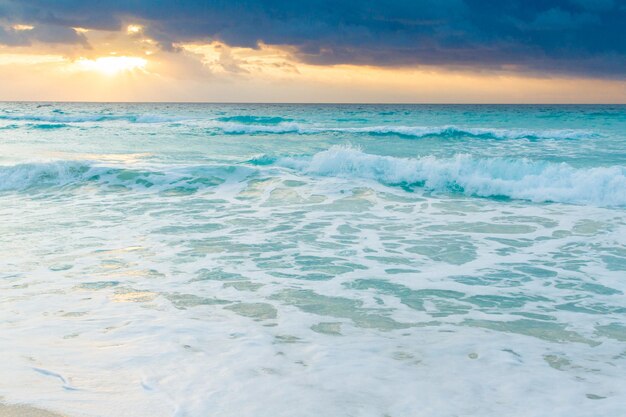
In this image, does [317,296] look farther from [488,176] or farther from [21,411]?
[488,176]

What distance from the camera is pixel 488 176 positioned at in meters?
14.6

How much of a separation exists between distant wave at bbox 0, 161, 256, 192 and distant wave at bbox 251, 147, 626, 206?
2875 mm

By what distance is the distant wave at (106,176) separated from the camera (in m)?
14.1

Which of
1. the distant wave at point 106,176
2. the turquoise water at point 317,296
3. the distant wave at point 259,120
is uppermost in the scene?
the distant wave at point 259,120

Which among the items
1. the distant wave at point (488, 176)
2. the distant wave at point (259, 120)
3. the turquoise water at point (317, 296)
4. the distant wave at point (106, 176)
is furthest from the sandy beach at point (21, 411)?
the distant wave at point (259, 120)

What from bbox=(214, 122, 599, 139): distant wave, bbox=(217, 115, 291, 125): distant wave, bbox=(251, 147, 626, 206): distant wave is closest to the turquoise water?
bbox=(251, 147, 626, 206): distant wave

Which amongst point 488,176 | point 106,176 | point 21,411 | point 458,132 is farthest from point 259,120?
point 21,411

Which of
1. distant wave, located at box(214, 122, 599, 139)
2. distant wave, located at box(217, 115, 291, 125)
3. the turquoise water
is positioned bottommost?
the turquoise water

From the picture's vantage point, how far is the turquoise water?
151 inches

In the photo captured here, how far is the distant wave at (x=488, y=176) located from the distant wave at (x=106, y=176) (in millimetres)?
2875

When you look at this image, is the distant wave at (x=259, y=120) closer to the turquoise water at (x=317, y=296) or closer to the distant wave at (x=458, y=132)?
the distant wave at (x=458, y=132)

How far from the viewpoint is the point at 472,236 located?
8.95m

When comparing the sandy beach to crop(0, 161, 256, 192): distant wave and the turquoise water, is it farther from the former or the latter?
crop(0, 161, 256, 192): distant wave

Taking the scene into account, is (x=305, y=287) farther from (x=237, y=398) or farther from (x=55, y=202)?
(x=55, y=202)
